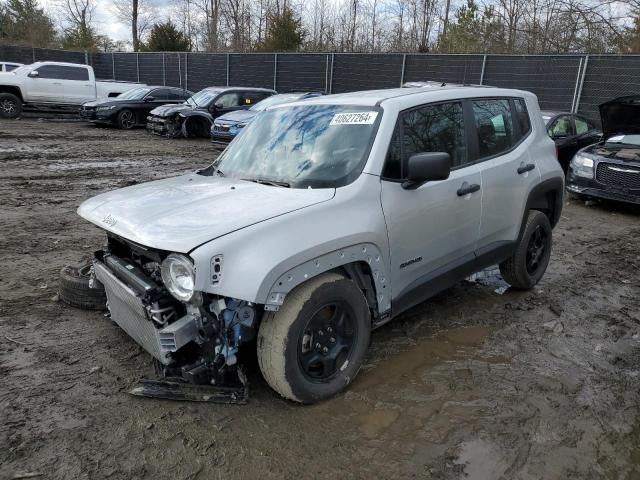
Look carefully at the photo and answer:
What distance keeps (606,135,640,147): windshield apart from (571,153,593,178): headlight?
76 cm

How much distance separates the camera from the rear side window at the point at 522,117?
185 inches

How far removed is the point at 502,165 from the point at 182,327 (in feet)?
9.76

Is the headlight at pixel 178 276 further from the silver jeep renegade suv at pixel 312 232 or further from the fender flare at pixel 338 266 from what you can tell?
the fender flare at pixel 338 266

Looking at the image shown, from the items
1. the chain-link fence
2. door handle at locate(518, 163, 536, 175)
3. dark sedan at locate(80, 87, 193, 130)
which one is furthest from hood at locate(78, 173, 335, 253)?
dark sedan at locate(80, 87, 193, 130)

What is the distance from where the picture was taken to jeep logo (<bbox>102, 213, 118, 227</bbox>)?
3020mm

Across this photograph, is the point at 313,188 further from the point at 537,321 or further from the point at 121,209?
the point at 537,321

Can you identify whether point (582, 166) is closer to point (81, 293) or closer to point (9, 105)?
point (81, 293)

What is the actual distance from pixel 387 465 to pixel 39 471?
170 centimetres

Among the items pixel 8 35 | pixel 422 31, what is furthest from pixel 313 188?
pixel 8 35

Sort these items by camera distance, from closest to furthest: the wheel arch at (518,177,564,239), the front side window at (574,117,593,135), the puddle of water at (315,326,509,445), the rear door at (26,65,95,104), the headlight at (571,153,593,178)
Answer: the puddle of water at (315,326,509,445) → the wheel arch at (518,177,564,239) → the headlight at (571,153,593,178) → the front side window at (574,117,593,135) → the rear door at (26,65,95,104)

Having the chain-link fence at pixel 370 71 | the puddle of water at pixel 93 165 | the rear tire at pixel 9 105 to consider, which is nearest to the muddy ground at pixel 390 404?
the puddle of water at pixel 93 165

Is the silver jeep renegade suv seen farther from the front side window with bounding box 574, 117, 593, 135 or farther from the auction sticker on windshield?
the front side window with bounding box 574, 117, 593, 135

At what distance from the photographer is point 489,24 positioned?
2998 centimetres

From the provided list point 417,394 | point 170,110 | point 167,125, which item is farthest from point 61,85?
point 417,394
